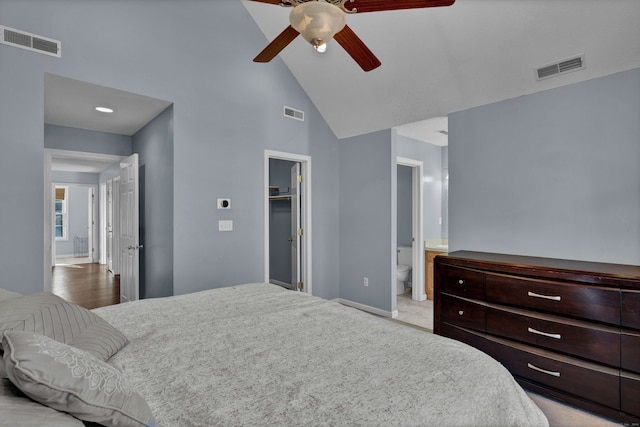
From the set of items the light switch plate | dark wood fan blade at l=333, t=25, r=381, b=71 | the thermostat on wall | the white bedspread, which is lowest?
the white bedspread

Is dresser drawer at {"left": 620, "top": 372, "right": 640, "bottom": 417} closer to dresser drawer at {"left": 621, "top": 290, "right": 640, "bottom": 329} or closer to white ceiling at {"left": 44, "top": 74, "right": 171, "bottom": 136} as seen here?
dresser drawer at {"left": 621, "top": 290, "right": 640, "bottom": 329}

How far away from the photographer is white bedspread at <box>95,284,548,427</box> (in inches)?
38.3

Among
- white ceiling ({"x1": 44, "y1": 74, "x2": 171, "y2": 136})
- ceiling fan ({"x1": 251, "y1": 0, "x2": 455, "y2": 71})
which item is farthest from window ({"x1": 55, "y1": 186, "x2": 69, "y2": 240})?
ceiling fan ({"x1": 251, "y1": 0, "x2": 455, "y2": 71})

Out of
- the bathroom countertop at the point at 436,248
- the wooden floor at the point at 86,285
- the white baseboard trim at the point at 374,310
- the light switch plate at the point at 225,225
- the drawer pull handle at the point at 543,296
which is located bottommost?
the white baseboard trim at the point at 374,310

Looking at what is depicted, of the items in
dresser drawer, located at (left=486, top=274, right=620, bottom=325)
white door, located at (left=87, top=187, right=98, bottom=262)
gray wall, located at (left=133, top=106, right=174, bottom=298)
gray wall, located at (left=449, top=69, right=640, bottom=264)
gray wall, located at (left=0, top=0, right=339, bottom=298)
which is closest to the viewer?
dresser drawer, located at (left=486, top=274, right=620, bottom=325)

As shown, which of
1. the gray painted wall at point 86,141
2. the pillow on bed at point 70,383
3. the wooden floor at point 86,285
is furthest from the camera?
the wooden floor at point 86,285

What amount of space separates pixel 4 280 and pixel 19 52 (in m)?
1.78

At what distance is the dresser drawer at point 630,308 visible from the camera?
1.90 metres

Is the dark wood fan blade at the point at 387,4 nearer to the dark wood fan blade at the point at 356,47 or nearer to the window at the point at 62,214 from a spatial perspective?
the dark wood fan blade at the point at 356,47

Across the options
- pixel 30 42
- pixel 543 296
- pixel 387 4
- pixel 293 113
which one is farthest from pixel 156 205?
pixel 543 296

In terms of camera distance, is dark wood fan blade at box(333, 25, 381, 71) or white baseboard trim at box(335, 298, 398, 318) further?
white baseboard trim at box(335, 298, 398, 318)

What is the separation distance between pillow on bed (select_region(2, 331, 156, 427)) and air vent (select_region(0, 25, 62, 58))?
2.75 m

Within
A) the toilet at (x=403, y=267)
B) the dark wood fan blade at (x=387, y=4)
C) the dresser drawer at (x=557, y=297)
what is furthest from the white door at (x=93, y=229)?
the dresser drawer at (x=557, y=297)

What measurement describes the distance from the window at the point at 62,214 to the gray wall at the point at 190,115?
7966 mm
